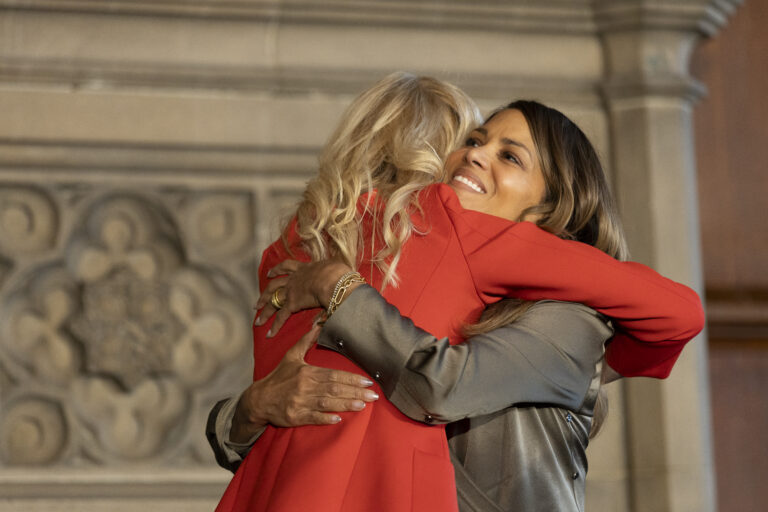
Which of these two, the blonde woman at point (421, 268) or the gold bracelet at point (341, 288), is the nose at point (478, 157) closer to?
the blonde woman at point (421, 268)

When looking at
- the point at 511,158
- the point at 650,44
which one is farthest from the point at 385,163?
the point at 650,44

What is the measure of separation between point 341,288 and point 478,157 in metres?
0.38

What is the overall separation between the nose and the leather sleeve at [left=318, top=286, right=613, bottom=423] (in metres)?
0.31

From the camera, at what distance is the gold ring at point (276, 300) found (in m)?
1.87

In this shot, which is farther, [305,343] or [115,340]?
[115,340]

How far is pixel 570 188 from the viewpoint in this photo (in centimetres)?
187

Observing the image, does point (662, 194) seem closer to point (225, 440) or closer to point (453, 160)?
point (453, 160)

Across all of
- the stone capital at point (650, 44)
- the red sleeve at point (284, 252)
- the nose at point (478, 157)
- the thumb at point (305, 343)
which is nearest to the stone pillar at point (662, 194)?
the stone capital at point (650, 44)

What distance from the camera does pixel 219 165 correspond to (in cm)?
287

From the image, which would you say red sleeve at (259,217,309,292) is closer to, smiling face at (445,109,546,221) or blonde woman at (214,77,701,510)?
blonde woman at (214,77,701,510)

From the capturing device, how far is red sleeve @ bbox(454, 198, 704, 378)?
1.67m

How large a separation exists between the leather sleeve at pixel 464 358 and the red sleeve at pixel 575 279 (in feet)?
0.18

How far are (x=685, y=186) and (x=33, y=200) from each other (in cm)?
176

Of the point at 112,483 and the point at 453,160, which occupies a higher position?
the point at 453,160
